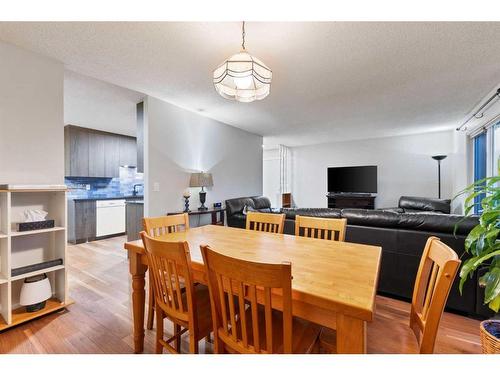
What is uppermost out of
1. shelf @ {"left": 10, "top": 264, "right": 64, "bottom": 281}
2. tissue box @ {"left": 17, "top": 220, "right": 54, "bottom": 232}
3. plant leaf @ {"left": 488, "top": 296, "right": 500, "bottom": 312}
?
tissue box @ {"left": 17, "top": 220, "right": 54, "bottom": 232}

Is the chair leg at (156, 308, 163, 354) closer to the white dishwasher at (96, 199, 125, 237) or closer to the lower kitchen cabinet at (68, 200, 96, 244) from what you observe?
the lower kitchen cabinet at (68, 200, 96, 244)

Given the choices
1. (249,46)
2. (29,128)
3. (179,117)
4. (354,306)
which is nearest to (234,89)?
(249,46)

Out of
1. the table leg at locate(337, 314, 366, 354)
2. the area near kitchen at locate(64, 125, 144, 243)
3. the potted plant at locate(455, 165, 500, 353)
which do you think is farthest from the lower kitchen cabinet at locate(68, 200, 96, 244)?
the potted plant at locate(455, 165, 500, 353)

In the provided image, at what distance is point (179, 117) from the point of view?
367 centimetres

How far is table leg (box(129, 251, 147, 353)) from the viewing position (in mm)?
1484

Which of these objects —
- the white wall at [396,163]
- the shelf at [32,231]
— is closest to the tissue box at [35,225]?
the shelf at [32,231]

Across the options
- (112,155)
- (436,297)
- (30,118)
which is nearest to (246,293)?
(436,297)

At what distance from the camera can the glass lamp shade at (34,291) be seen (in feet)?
6.22

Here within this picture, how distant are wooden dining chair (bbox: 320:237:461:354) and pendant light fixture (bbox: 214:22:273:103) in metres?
1.43

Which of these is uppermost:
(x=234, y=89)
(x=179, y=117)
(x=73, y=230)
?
(x=179, y=117)

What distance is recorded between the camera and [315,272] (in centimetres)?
108

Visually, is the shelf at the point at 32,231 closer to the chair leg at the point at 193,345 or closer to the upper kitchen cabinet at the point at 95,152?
the chair leg at the point at 193,345
